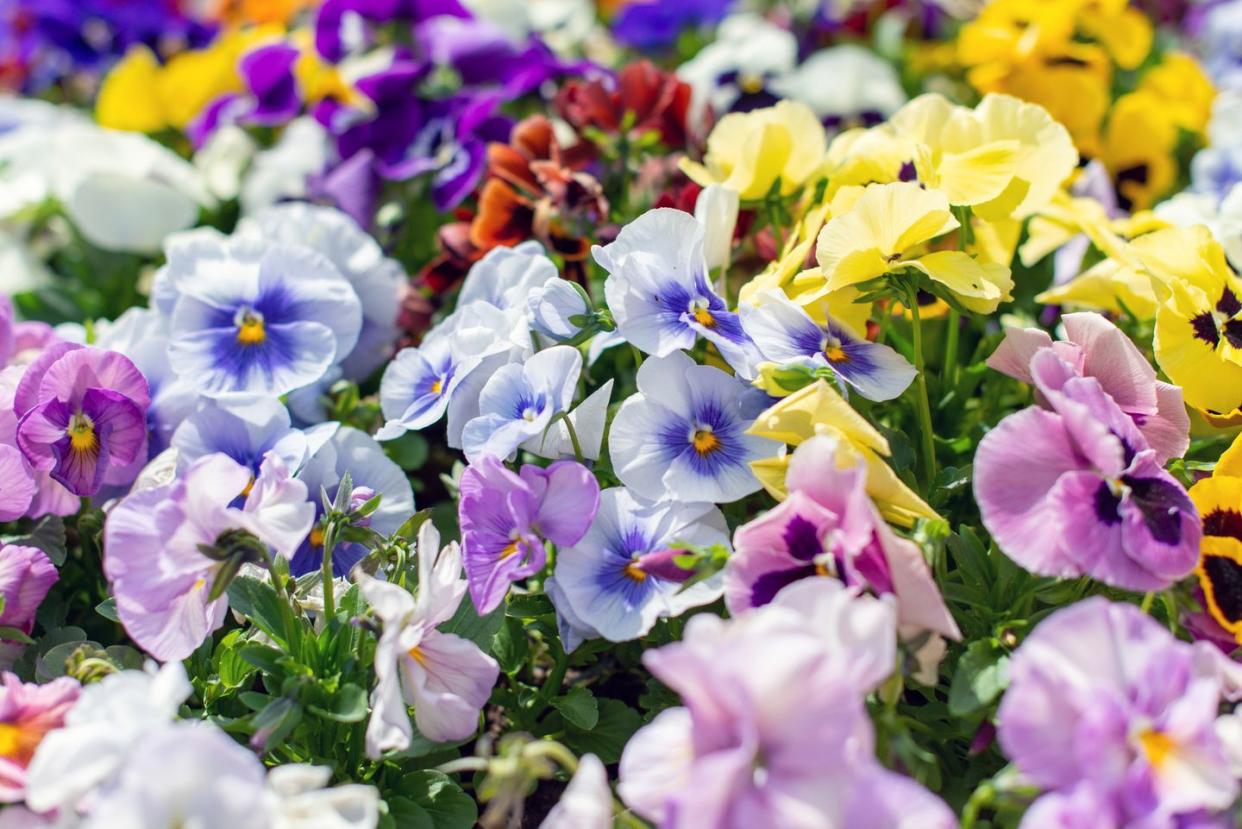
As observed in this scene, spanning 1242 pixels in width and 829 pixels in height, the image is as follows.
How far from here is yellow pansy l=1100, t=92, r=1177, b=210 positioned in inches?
81.5

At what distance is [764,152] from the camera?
1.45 m

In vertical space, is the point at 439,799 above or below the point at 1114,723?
below

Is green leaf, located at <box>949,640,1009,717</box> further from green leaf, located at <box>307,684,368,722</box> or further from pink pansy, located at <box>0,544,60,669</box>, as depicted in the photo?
pink pansy, located at <box>0,544,60,669</box>

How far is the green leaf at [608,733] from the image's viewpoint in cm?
122

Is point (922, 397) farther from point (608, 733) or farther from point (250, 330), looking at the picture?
point (250, 330)

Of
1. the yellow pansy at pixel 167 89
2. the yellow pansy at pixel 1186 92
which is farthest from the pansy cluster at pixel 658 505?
the yellow pansy at pixel 167 89

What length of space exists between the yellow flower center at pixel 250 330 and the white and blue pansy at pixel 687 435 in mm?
505

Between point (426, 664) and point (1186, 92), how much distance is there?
1.88 metres

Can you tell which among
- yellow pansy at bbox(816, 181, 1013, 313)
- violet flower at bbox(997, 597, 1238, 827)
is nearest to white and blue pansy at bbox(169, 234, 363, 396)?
yellow pansy at bbox(816, 181, 1013, 313)

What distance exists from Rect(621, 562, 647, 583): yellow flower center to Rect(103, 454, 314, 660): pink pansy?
291 mm

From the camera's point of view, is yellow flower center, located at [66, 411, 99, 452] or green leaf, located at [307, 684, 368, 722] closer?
green leaf, located at [307, 684, 368, 722]

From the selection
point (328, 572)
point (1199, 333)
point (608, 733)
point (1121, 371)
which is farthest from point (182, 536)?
point (1199, 333)

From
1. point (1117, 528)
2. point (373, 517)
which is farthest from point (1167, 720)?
point (373, 517)

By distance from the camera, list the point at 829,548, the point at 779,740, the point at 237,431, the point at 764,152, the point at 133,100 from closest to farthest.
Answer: the point at 779,740 → the point at 829,548 → the point at 237,431 → the point at 764,152 → the point at 133,100
